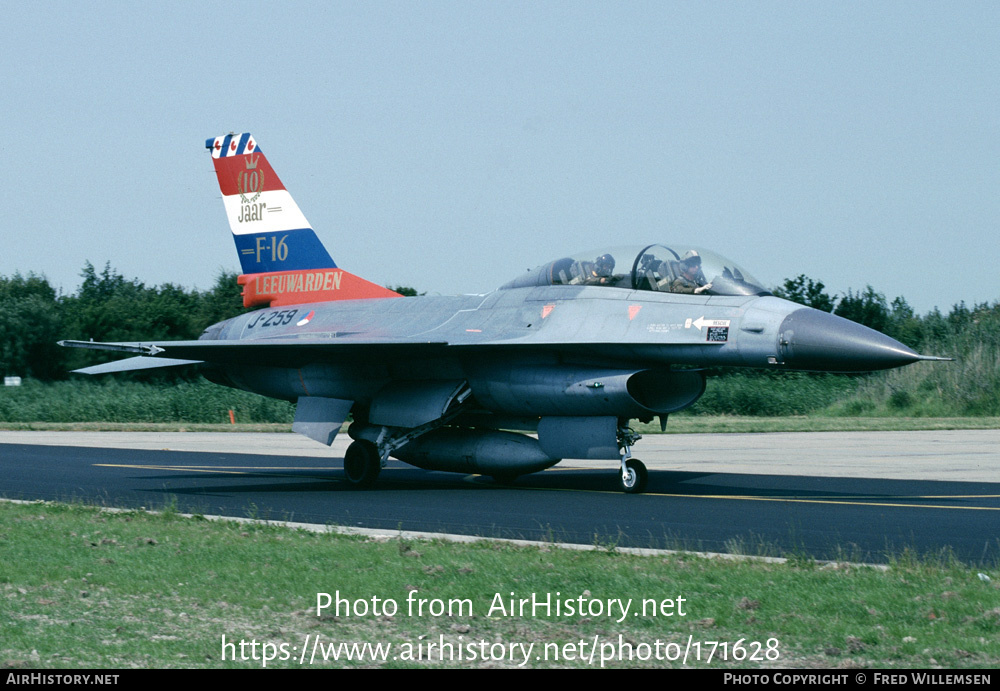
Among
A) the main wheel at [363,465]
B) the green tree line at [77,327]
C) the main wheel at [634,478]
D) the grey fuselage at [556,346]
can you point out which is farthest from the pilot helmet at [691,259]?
the green tree line at [77,327]

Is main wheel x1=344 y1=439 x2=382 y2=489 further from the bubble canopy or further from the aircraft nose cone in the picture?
the aircraft nose cone

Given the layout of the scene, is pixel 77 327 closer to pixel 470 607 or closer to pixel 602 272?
pixel 602 272

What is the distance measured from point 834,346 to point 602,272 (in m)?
3.33

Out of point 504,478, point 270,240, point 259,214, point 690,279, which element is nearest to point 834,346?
point 690,279

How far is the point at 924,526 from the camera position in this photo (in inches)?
398

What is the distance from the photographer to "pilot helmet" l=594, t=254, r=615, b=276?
13.9 m

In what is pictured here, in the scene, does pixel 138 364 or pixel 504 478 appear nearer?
pixel 504 478

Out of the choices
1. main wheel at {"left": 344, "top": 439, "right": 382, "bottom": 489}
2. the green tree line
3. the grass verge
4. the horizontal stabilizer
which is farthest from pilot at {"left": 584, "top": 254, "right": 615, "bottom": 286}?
the green tree line

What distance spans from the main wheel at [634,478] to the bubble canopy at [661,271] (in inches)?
84.3

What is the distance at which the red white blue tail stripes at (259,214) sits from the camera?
18312 millimetres

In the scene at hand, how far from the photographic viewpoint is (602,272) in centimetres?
1395

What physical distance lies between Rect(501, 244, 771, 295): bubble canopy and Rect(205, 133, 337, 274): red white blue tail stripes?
5.48 meters

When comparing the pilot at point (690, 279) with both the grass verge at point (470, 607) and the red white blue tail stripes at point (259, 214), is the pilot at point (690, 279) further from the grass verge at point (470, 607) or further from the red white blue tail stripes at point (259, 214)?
the red white blue tail stripes at point (259, 214)
